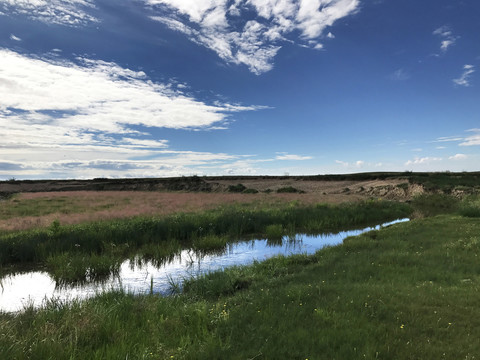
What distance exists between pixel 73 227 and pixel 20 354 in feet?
48.9

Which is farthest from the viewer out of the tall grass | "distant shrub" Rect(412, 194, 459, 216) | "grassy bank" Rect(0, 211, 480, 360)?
"distant shrub" Rect(412, 194, 459, 216)

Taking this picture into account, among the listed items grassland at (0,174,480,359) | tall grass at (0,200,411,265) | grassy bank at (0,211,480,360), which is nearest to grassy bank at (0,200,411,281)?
tall grass at (0,200,411,265)

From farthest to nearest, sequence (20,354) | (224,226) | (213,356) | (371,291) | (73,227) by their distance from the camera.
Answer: (224,226), (73,227), (371,291), (213,356), (20,354)

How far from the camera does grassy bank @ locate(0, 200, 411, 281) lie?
47.5 feet

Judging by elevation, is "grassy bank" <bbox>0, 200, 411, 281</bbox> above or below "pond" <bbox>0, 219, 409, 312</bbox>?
above

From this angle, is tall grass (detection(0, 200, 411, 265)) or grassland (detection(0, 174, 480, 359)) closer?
grassland (detection(0, 174, 480, 359))

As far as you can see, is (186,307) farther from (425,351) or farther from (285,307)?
(425,351)

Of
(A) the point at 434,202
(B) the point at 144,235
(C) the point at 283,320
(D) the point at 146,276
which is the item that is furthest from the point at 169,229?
(A) the point at 434,202

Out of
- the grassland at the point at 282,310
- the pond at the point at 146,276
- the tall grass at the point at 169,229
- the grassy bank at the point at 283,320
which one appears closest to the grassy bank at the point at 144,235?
the tall grass at the point at 169,229

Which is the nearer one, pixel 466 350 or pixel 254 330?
pixel 466 350

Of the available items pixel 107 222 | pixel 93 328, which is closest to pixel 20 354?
pixel 93 328

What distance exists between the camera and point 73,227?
1902 cm

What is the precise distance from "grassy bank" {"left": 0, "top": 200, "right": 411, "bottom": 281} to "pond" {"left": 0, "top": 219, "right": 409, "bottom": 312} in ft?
2.69

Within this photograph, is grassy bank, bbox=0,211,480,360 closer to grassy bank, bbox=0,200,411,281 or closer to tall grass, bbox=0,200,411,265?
grassy bank, bbox=0,200,411,281
